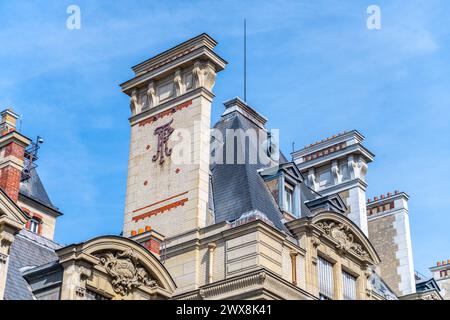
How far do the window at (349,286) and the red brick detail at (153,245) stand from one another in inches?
242

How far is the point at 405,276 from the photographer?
34.6m

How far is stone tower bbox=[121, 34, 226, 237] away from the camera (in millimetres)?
26406

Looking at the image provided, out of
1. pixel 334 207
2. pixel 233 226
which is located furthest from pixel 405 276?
pixel 233 226

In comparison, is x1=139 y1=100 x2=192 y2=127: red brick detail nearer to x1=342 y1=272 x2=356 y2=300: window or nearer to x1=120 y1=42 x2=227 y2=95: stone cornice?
x1=120 y1=42 x2=227 y2=95: stone cornice

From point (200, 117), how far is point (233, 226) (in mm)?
3941

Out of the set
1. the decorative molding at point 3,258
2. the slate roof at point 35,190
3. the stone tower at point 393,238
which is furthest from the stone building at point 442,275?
the decorative molding at point 3,258

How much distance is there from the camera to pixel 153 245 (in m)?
25.1

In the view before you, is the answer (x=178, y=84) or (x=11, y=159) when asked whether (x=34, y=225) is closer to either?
(x=178, y=84)

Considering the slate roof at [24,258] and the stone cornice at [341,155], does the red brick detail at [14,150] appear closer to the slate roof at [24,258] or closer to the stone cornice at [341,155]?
the slate roof at [24,258]

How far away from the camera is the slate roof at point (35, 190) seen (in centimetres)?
4138

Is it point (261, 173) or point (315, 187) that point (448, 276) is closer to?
point (315, 187)

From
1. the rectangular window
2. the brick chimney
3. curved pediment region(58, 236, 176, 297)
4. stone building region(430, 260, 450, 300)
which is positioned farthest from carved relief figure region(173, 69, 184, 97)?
stone building region(430, 260, 450, 300)

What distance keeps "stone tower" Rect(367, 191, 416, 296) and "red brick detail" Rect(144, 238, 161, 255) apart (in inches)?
496

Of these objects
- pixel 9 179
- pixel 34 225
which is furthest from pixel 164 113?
pixel 34 225
